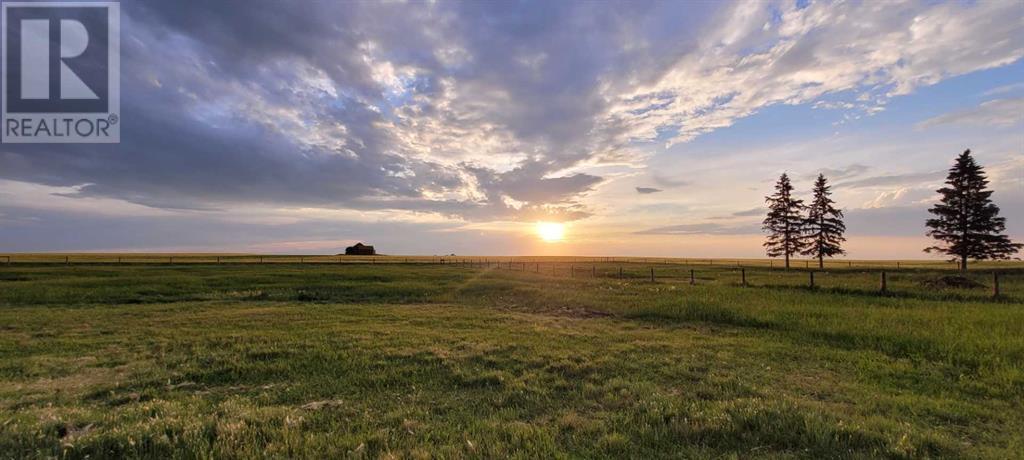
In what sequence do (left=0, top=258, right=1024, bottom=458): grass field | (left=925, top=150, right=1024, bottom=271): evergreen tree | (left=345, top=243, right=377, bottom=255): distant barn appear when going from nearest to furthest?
(left=0, top=258, right=1024, bottom=458): grass field
(left=925, top=150, right=1024, bottom=271): evergreen tree
(left=345, top=243, right=377, bottom=255): distant barn

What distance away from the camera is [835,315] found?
55.3 ft

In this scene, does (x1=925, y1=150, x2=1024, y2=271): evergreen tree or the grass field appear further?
(x1=925, y1=150, x2=1024, y2=271): evergreen tree

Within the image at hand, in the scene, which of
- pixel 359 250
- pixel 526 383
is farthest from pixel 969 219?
pixel 359 250

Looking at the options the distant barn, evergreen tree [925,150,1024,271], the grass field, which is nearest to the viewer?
the grass field

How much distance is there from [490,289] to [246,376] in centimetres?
2230

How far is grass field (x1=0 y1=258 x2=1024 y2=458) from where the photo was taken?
553 cm

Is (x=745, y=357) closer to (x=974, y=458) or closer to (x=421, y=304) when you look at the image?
(x=974, y=458)

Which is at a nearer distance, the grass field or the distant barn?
the grass field

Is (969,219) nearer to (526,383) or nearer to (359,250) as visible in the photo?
(526,383)

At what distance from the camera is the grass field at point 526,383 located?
5.53 m

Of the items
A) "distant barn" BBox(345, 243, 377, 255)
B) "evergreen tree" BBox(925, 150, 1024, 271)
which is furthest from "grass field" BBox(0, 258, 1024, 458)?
"distant barn" BBox(345, 243, 377, 255)

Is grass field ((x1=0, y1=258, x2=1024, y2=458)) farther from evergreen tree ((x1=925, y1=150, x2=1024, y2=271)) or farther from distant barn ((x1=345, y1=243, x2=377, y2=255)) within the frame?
distant barn ((x1=345, y1=243, x2=377, y2=255))

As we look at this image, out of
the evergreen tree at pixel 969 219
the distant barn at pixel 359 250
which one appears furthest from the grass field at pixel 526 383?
the distant barn at pixel 359 250

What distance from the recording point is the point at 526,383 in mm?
8531
